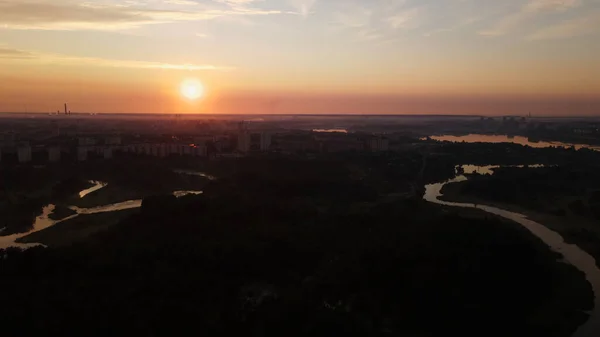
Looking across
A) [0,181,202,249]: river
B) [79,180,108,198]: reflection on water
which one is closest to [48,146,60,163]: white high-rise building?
[79,180,108,198]: reflection on water

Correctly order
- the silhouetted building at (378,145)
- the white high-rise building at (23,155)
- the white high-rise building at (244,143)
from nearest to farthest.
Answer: the white high-rise building at (23,155) → the white high-rise building at (244,143) → the silhouetted building at (378,145)

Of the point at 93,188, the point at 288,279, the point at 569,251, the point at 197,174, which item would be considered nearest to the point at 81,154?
the point at 93,188

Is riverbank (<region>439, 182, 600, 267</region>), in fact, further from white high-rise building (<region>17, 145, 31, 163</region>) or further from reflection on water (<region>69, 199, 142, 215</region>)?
white high-rise building (<region>17, 145, 31, 163</region>)

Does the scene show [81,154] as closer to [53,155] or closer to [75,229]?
[53,155]

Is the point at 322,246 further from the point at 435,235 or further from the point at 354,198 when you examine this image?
the point at 354,198

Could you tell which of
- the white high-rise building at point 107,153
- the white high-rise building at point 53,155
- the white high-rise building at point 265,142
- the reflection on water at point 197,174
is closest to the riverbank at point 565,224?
the reflection on water at point 197,174

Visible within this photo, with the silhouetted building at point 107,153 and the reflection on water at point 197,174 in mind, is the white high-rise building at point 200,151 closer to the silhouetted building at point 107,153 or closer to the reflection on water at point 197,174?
the reflection on water at point 197,174
